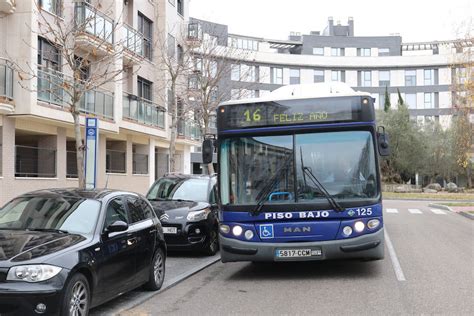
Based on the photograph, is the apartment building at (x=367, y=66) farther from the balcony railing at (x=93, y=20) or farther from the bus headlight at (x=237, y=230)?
the bus headlight at (x=237, y=230)

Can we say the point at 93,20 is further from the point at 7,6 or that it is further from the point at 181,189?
the point at 181,189

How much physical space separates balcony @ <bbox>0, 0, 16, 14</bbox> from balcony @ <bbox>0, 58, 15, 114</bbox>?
1675 millimetres

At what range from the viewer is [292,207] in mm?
8625

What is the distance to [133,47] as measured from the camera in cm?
2569

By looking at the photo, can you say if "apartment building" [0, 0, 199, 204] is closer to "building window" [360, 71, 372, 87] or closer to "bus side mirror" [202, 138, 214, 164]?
"bus side mirror" [202, 138, 214, 164]

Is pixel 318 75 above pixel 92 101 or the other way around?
above

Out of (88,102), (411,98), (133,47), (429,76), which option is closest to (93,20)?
(88,102)

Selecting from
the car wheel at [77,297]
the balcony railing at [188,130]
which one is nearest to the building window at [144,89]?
the balcony railing at [188,130]

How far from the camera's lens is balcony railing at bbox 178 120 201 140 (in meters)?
34.7

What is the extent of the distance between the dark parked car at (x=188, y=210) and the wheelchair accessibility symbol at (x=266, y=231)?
10.3 feet

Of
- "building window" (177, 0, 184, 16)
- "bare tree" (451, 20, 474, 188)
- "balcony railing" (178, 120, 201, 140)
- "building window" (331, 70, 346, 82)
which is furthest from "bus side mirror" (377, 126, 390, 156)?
"building window" (331, 70, 346, 82)

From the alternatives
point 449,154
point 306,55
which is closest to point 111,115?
point 449,154

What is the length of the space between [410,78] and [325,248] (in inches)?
2893

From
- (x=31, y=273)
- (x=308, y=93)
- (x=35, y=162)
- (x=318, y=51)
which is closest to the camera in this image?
(x=31, y=273)
